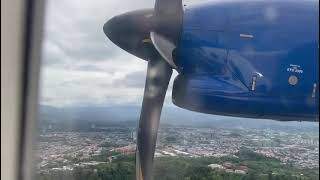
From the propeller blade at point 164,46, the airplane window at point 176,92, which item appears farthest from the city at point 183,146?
the propeller blade at point 164,46

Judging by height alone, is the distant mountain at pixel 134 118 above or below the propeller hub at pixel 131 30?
below

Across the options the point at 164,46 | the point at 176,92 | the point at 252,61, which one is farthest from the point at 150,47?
the point at 252,61

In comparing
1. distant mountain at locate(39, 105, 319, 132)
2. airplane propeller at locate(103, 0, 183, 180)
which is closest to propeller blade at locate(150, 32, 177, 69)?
airplane propeller at locate(103, 0, 183, 180)

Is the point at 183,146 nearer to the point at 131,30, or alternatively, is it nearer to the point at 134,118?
the point at 134,118

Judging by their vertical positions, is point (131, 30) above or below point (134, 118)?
above

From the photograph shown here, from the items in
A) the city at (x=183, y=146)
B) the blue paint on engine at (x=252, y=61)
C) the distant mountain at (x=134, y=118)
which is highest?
the blue paint on engine at (x=252, y=61)

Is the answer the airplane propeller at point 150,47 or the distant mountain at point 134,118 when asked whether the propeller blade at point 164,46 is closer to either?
the airplane propeller at point 150,47

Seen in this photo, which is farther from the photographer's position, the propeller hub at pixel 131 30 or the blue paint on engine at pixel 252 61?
the propeller hub at pixel 131 30

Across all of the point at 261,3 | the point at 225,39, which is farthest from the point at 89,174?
the point at 261,3
